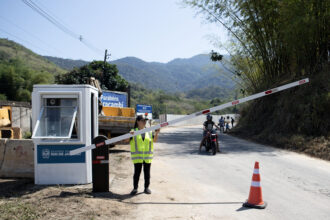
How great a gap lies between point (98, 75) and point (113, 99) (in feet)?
40.7

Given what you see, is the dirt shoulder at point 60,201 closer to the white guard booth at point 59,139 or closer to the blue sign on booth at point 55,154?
the white guard booth at point 59,139

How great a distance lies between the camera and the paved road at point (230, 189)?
5.09 meters

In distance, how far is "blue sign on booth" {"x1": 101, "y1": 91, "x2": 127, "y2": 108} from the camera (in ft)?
77.0

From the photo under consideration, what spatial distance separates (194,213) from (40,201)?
2.69m

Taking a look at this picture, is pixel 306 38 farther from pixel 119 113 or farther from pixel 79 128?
pixel 79 128

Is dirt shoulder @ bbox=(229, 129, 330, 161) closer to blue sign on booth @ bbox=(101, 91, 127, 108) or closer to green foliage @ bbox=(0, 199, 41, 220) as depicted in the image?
green foliage @ bbox=(0, 199, 41, 220)

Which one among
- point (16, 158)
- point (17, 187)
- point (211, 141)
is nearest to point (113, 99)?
point (211, 141)

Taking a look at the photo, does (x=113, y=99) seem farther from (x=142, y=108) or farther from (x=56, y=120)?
(x=56, y=120)

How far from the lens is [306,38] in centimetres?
1530

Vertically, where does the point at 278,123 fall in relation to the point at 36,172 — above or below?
above

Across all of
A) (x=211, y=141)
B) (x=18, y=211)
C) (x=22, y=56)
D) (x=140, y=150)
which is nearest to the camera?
(x=18, y=211)

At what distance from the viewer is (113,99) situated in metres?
24.5

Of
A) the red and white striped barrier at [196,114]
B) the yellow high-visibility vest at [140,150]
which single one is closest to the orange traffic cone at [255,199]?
the red and white striped barrier at [196,114]

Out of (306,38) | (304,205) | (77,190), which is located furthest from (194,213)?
(306,38)
